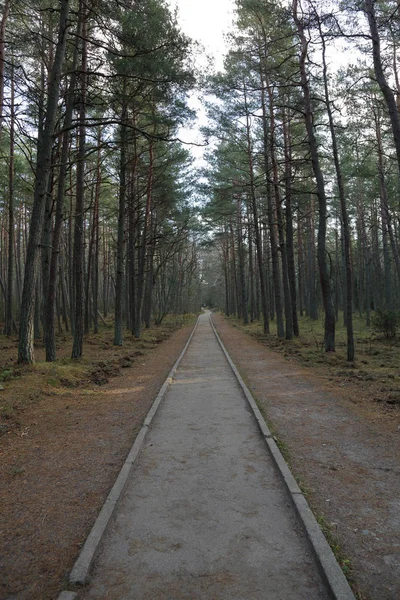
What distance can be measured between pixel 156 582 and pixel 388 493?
254 cm

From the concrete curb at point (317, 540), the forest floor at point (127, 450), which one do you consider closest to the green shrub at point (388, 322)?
the forest floor at point (127, 450)

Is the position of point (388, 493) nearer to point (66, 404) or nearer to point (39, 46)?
point (66, 404)

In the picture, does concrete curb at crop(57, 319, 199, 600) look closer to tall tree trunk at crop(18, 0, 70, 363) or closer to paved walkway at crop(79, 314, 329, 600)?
paved walkway at crop(79, 314, 329, 600)

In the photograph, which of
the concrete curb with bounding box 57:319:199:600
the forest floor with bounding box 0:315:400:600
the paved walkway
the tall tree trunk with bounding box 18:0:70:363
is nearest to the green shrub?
the forest floor with bounding box 0:315:400:600

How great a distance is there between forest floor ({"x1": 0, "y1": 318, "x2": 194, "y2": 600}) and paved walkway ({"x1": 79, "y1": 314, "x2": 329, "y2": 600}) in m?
0.36

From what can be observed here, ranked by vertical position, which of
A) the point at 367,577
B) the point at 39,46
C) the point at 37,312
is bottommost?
the point at 367,577

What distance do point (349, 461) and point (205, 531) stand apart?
232 centimetres

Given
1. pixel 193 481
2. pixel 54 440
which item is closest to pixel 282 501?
pixel 193 481

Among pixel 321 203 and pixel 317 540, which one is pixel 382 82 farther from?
pixel 317 540

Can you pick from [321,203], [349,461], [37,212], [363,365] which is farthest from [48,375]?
[321,203]

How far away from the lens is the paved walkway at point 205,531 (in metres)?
2.59

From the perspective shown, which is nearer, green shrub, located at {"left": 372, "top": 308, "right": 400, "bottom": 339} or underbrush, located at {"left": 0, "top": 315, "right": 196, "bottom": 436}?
underbrush, located at {"left": 0, "top": 315, "right": 196, "bottom": 436}

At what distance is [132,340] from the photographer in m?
19.3

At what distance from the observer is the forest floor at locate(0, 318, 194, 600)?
293cm
